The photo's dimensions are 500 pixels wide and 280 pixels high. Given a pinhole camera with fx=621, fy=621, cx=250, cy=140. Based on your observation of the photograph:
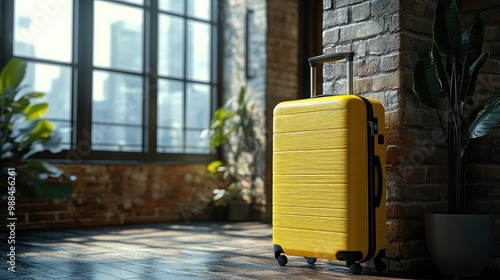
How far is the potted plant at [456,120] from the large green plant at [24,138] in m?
3.20

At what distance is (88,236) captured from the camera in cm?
475

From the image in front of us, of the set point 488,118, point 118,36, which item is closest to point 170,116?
point 118,36

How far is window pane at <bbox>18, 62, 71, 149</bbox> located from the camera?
548 centimetres

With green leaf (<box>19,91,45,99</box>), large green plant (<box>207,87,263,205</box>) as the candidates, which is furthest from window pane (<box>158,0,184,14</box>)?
green leaf (<box>19,91,45,99</box>)

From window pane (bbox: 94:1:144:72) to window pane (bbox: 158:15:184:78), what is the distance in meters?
0.24

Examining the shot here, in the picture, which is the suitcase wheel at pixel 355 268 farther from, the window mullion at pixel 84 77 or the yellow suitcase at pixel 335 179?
the window mullion at pixel 84 77

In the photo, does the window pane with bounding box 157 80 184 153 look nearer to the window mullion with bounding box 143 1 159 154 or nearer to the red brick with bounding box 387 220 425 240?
the window mullion with bounding box 143 1 159 154

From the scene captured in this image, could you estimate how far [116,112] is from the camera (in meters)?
5.97

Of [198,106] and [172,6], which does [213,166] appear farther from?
[172,6]

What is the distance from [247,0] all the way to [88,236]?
309cm

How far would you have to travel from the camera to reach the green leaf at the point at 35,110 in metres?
5.09

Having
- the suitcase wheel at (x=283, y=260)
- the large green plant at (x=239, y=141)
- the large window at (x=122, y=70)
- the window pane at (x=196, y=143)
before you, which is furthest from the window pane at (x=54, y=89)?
the suitcase wheel at (x=283, y=260)

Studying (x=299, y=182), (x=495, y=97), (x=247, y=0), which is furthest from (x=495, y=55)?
(x=247, y=0)

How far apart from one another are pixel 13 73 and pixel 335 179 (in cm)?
322
